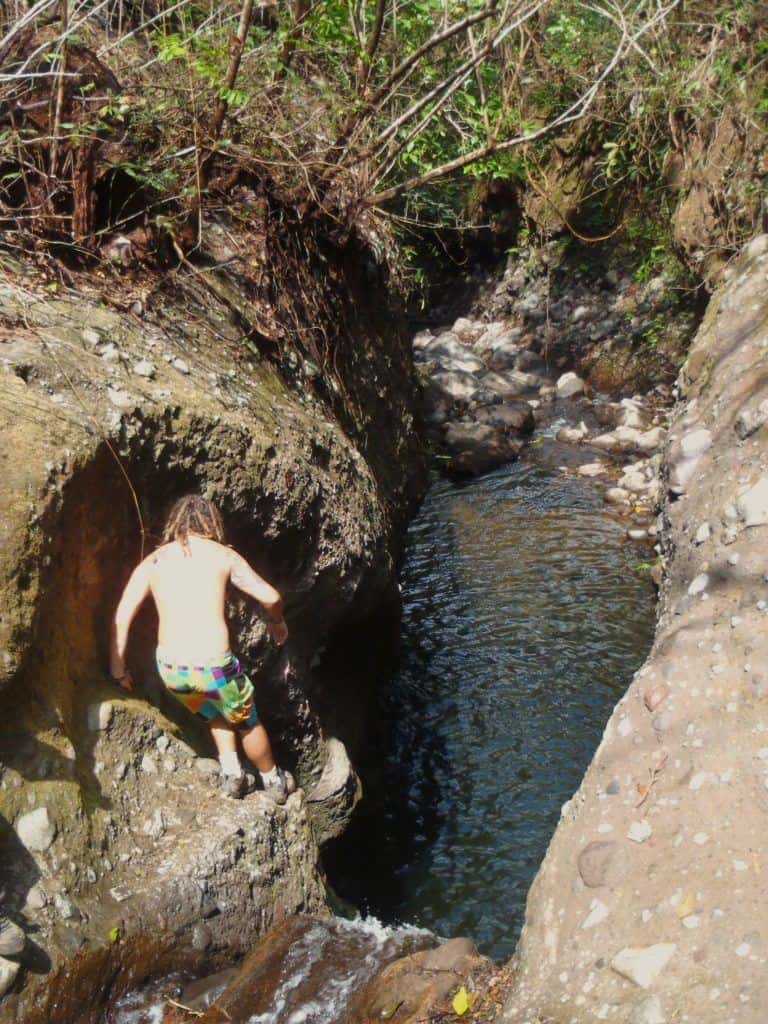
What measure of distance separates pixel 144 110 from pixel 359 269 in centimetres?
248

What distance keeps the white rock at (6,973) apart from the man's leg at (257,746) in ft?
4.60

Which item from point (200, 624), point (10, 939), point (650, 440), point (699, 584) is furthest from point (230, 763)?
point (650, 440)

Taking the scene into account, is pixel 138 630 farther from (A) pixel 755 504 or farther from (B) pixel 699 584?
(A) pixel 755 504

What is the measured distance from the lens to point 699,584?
3.68 m

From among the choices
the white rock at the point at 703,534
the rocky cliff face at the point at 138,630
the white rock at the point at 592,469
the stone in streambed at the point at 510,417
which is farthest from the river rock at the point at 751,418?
the stone in streambed at the point at 510,417

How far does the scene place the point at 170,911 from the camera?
3.19 meters

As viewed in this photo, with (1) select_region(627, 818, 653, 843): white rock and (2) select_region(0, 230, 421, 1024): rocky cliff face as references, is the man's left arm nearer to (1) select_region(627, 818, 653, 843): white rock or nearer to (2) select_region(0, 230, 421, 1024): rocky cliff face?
(2) select_region(0, 230, 421, 1024): rocky cliff face

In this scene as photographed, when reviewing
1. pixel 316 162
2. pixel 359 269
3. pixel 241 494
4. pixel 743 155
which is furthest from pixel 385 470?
pixel 743 155

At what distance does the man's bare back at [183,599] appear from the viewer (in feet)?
12.0

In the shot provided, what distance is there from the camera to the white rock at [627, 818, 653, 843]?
275 cm

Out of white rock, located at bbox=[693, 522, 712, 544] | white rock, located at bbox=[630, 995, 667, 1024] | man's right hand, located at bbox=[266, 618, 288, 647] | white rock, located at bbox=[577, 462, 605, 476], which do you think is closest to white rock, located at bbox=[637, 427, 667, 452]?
white rock, located at bbox=[577, 462, 605, 476]

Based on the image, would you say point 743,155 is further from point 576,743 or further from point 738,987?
point 738,987

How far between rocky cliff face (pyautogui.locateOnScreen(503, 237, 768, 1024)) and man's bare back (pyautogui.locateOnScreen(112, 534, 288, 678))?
1644 millimetres

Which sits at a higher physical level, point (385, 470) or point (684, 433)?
point (385, 470)
